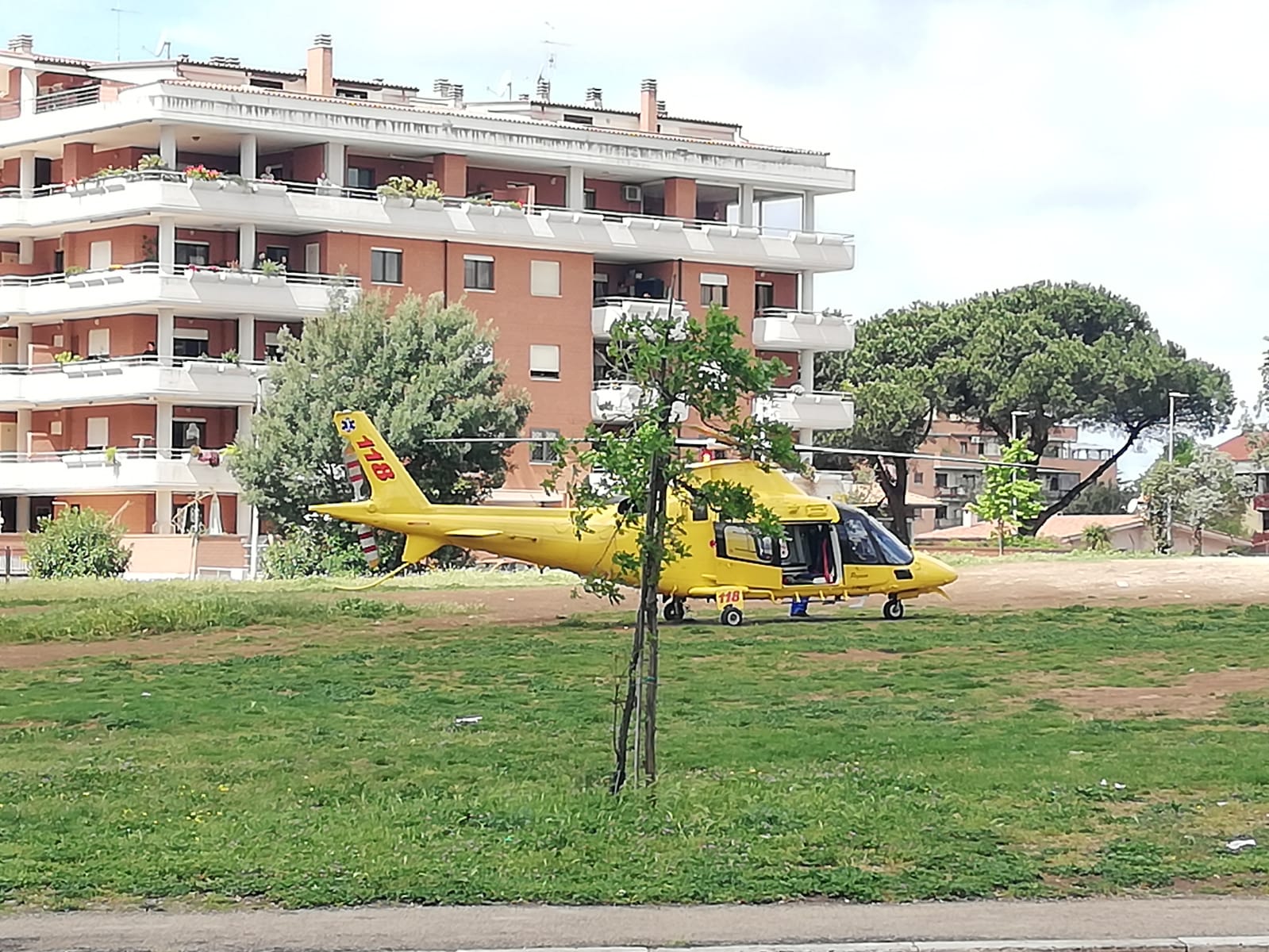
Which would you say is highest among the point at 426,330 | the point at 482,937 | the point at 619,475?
the point at 426,330

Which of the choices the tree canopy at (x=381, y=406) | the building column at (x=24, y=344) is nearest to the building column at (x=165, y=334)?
the building column at (x=24, y=344)

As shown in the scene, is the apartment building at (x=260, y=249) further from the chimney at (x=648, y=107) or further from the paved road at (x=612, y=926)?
the paved road at (x=612, y=926)

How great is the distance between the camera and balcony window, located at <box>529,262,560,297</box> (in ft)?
225

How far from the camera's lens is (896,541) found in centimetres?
3359

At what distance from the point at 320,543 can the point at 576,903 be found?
4329 cm

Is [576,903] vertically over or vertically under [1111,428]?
under

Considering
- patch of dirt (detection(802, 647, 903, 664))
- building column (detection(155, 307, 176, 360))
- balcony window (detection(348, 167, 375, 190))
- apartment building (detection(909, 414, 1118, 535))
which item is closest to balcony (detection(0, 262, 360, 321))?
building column (detection(155, 307, 176, 360))

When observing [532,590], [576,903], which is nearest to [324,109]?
[532,590]

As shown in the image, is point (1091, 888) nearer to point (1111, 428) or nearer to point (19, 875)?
point (19, 875)

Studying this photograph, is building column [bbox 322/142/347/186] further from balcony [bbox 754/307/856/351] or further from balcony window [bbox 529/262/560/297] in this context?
balcony [bbox 754/307/856/351]

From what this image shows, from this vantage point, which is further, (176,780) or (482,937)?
(176,780)

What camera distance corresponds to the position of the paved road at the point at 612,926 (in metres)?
9.95

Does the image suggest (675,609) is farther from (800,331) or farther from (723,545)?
(800,331)

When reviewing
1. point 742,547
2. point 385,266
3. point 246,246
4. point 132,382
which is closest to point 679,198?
point 385,266
